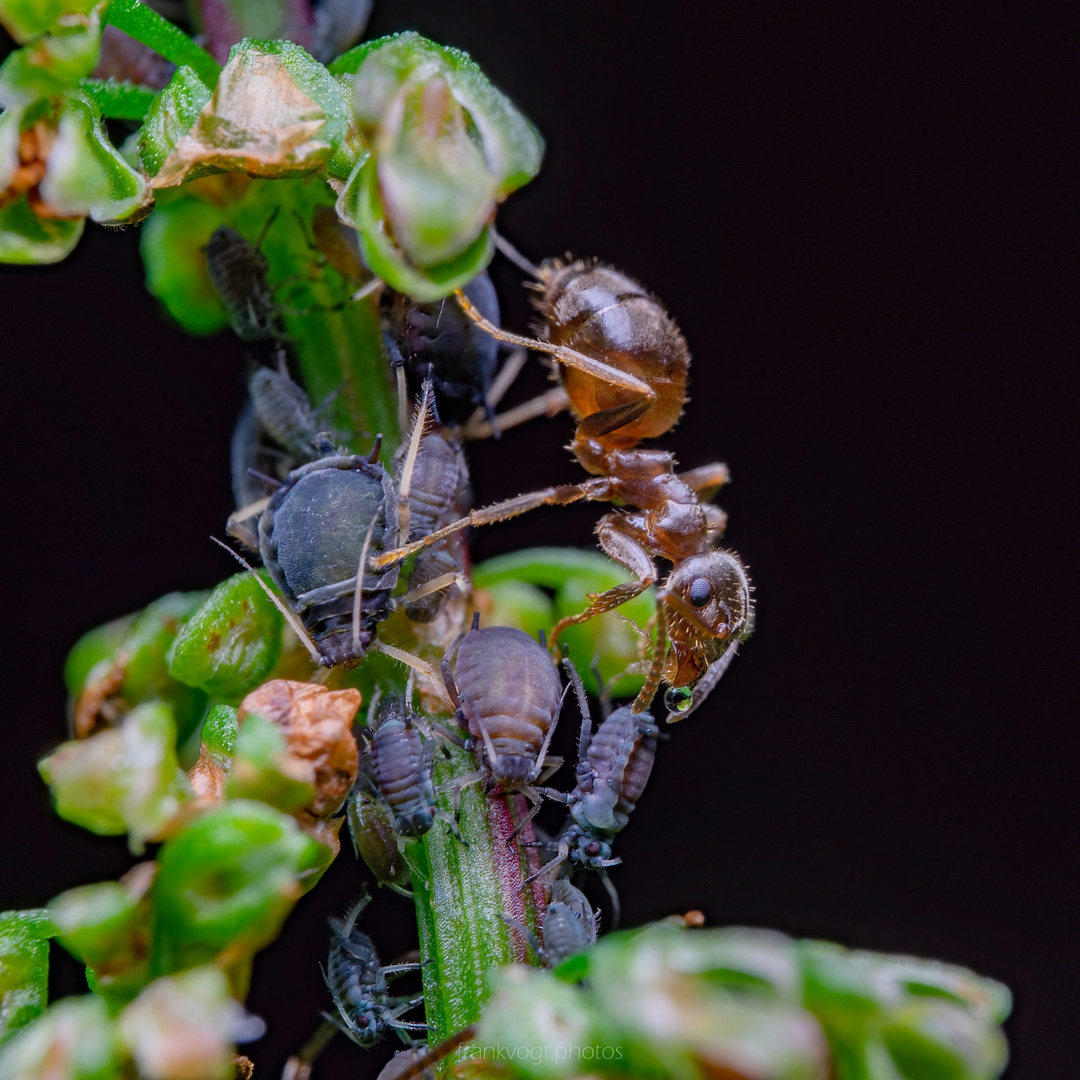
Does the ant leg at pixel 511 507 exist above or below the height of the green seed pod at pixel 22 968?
above

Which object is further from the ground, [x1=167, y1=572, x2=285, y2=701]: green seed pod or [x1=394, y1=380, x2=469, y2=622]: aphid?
[x1=394, y1=380, x2=469, y2=622]: aphid

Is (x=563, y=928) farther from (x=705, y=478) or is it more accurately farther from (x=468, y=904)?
(x=705, y=478)

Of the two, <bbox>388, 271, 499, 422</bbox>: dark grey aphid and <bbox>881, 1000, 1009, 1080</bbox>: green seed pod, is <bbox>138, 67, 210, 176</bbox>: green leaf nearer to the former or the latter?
<bbox>388, 271, 499, 422</bbox>: dark grey aphid

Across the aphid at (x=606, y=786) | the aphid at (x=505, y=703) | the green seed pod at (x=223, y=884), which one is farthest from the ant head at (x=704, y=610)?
the green seed pod at (x=223, y=884)

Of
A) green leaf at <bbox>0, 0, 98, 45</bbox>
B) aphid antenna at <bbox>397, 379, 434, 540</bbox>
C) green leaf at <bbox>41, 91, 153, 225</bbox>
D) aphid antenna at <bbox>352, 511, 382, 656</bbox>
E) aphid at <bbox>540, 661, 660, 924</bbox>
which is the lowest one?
aphid at <bbox>540, 661, 660, 924</bbox>

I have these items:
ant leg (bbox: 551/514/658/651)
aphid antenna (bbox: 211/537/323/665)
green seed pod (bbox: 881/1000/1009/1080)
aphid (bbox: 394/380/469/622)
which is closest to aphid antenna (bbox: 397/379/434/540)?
aphid (bbox: 394/380/469/622)

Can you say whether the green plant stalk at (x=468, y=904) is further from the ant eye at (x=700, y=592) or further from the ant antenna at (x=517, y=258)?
the ant antenna at (x=517, y=258)
